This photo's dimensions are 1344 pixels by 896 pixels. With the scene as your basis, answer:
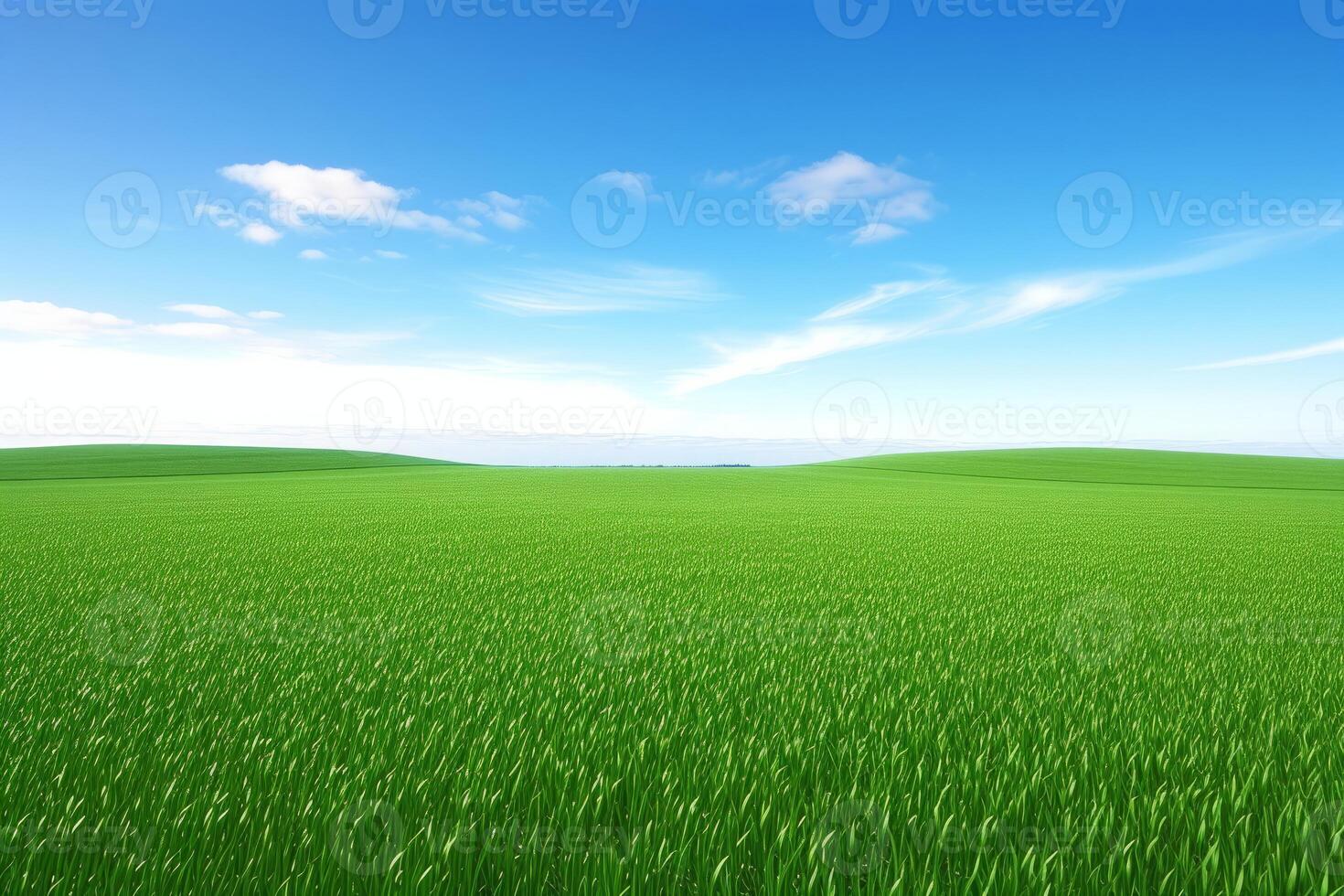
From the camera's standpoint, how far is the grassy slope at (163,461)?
1651 inches

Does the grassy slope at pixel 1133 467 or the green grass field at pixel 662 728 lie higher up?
the grassy slope at pixel 1133 467

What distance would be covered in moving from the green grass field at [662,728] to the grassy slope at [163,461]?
43.3 m

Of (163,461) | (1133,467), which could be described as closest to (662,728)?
(163,461)

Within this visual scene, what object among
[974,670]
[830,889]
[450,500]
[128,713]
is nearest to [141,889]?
[128,713]

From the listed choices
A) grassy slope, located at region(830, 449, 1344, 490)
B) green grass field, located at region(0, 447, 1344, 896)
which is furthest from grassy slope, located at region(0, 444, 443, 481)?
grassy slope, located at region(830, 449, 1344, 490)

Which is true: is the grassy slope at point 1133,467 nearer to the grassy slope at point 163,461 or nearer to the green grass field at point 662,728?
the green grass field at point 662,728

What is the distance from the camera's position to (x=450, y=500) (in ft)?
70.2

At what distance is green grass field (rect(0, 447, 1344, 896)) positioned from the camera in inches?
88.4

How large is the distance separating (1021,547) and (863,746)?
9813mm

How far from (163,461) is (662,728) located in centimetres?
5908

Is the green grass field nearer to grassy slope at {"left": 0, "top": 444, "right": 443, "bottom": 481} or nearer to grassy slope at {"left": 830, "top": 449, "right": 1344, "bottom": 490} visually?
grassy slope at {"left": 0, "top": 444, "right": 443, "bottom": 481}

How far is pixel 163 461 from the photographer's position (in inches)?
1900

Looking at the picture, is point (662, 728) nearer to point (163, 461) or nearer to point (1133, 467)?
point (163, 461)

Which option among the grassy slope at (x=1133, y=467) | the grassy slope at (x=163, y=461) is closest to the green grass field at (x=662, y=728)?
the grassy slope at (x=163, y=461)
